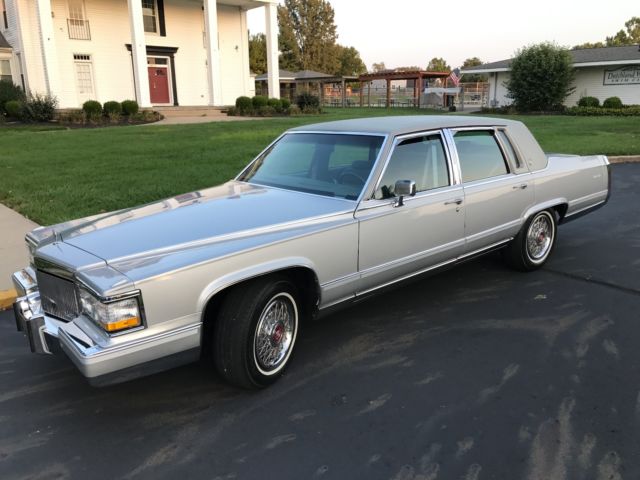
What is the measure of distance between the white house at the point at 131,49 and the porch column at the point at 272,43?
5 cm

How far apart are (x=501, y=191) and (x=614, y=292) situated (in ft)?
4.66

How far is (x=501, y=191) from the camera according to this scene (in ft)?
16.4

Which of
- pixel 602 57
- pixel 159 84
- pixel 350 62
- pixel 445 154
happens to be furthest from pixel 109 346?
pixel 350 62

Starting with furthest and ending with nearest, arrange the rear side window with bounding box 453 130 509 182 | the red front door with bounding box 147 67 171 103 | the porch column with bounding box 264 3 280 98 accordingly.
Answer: the porch column with bounding box 264 3 280 98 → the red front door with bounding box 147 67 171 103 → the rear side window with bounding box 453 130 509 182

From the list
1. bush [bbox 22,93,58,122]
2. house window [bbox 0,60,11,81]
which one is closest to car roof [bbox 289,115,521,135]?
bush [bbox 22,93,58,122]

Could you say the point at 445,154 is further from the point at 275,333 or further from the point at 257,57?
the point at 257,57

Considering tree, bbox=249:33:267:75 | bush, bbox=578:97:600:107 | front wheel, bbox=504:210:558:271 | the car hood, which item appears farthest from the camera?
tree, bbox=249:33:267:75

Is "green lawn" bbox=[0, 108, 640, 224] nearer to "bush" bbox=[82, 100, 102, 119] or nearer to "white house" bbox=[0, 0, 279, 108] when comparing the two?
"bush" bbox=[82, 100, 102, 119]

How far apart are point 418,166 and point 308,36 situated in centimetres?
7864

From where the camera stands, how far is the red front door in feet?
94.7

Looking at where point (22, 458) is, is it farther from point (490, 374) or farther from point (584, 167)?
point (584, 167)

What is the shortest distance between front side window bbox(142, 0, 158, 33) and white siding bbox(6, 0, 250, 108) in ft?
1.29

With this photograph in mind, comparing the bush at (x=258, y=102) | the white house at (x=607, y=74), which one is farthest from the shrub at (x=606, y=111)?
the bush at (x=258, y=102)

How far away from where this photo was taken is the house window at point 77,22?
25.6 metres
